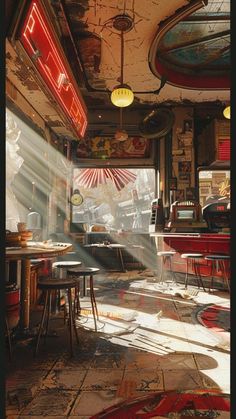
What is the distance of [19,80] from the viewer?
414 cm

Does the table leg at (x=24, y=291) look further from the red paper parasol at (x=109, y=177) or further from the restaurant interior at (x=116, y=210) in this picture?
the red paper parasol at (x=109, y=177)

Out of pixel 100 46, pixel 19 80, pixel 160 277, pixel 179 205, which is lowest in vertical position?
pixel 160 277

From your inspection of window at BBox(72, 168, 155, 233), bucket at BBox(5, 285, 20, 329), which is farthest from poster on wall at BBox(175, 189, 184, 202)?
bucket at BBox(5, 285, 20, 329)

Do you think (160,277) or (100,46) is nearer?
(100,46)

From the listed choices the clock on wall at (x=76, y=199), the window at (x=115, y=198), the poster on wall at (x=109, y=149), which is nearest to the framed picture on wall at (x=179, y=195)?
the window at (x=115, y=198)

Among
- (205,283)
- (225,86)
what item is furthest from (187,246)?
(225,86)

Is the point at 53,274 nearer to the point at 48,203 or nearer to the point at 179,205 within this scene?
the point at 48,203

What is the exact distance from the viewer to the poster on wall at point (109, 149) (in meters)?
9.06

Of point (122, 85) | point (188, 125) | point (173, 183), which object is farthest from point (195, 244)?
point (188, 125)

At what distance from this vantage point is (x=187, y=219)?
7.42 m

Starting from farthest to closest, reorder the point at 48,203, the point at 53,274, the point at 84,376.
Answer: the point at 48,203, the point at 53,274, the point at 84,376

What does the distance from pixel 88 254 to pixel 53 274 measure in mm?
3537

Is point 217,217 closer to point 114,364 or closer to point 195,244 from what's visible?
point 195,244

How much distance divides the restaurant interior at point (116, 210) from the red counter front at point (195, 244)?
0.10 ft
